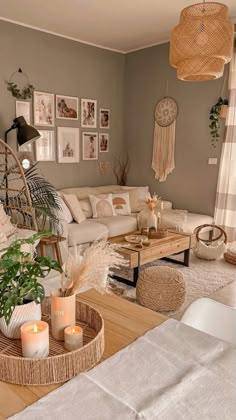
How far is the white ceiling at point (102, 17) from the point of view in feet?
11.9

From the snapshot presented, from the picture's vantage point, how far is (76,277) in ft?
3.54

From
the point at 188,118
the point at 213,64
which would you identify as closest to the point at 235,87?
the point at 188,118

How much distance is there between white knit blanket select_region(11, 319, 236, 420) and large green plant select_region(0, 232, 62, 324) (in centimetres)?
27

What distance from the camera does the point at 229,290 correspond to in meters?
3.19

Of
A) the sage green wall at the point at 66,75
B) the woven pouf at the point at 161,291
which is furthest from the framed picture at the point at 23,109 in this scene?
the woven pouf at the point at 161,291

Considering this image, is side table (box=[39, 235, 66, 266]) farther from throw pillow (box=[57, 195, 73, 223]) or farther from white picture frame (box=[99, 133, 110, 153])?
white picture frame (box=[99, 133, 110, 153])

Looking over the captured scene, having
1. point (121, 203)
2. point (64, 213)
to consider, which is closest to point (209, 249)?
point (121, 203)

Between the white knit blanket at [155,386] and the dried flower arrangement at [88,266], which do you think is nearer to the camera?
the white knit blanket at [155,386]

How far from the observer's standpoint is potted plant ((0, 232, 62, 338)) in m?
0.98

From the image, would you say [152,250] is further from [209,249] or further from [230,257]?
[230,257]

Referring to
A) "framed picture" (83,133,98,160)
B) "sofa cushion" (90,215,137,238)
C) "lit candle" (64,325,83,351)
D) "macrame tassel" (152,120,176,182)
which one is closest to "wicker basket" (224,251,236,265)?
"sofa cushion" (90,215,137,238)

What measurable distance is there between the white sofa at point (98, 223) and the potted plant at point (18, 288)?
2203mm

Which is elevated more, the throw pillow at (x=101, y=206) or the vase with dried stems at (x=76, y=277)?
the vase with dried stems at (x=76, y=277)

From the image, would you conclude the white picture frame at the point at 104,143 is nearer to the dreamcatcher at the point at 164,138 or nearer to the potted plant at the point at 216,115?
the dreamcatcher at the point at 164,138
